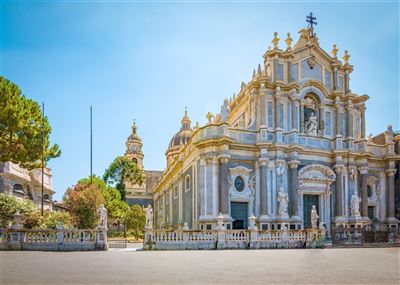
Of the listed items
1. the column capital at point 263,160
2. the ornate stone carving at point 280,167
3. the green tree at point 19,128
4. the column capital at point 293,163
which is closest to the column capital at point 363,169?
the column capital at point 293,163

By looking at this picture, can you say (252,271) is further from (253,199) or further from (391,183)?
(391,183)

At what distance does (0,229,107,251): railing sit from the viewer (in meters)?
21.5

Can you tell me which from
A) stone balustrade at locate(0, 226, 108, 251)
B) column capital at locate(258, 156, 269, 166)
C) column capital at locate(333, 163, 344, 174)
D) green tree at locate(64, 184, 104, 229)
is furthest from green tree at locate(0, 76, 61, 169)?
column capital at locate(333, 163, 344, 174)

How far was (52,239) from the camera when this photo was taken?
22078 millimetres

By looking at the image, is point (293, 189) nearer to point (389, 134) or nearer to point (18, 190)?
point (389, 134)

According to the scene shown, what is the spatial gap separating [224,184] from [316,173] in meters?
9.40

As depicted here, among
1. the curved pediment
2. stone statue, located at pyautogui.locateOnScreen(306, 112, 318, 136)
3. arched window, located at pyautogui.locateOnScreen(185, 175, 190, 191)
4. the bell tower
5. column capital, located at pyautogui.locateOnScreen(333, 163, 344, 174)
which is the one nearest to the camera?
the curved pediment

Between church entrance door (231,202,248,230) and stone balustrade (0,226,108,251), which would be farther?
church entrance door (231,202,248,230)

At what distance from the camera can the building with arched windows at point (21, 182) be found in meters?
44.5

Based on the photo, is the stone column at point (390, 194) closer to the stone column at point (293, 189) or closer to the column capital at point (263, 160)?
the stone column at point (293, 189)

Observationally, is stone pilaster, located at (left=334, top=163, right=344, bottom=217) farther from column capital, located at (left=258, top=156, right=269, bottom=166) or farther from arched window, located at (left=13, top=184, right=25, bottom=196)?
arched window, located at (left=13, top=184, right=25, bottom=196)

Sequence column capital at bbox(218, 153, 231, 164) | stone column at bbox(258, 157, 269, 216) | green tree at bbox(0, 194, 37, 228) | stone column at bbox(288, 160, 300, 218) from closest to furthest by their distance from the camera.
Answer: green tree at bbox(0, 194, 37, 228)
column capital at bbox(218, 153, 231, 164)
stone column at bbox(258, 157, 269, 216)
stone column at bbox(288, 160, 300, 218)

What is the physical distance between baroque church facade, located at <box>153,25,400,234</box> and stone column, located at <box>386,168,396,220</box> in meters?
0.09

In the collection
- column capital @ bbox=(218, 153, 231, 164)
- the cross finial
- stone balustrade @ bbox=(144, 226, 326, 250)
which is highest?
the cross finial
